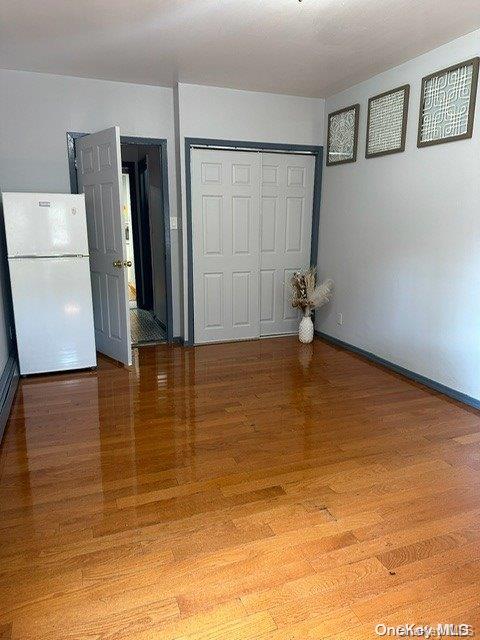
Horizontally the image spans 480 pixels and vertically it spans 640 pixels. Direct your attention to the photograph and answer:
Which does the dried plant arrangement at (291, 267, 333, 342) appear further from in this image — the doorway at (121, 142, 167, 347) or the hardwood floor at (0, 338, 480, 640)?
the doorway at (121, 142, 167, 347)

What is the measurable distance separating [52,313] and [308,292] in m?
2.53

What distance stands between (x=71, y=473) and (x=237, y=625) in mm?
1228

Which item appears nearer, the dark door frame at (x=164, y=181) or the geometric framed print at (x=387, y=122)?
the geometric framed print at (x=387, y=122)

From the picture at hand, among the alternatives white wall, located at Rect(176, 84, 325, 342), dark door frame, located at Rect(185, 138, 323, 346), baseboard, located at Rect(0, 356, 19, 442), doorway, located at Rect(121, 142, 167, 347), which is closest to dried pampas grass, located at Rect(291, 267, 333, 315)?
dark door frame, located at Rect(185, 138, 323, 346)

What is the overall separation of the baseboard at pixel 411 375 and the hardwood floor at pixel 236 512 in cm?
10

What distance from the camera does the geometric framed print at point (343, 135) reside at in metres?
4.04

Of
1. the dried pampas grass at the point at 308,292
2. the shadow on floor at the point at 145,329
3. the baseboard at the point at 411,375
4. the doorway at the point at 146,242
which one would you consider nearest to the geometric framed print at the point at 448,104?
the dried pampas grass at the point at 308,292

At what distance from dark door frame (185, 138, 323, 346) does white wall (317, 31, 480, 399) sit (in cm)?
18

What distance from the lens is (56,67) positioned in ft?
11.6

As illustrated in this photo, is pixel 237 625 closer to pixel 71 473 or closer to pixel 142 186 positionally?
pixel 71 473

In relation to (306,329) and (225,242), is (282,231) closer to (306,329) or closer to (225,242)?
(225,242)

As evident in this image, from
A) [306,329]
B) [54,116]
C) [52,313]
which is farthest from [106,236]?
[306,329]

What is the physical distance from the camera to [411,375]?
357cm

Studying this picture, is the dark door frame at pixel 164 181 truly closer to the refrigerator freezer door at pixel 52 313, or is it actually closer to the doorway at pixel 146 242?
the doorway at pixel 146 242
